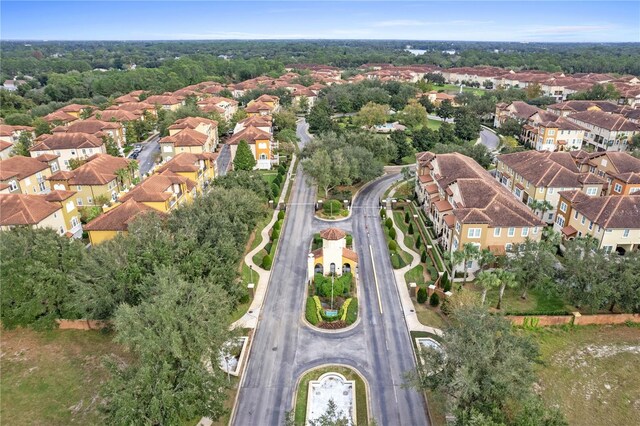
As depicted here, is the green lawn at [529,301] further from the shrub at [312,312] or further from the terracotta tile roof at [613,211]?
the shrub at [312,312]

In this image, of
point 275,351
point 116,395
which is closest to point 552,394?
point 275,351

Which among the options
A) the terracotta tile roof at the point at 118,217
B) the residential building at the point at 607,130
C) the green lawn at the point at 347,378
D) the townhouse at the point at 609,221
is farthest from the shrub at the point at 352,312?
the residential building at the point at 607,130

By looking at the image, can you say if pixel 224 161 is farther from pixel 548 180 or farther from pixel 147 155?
pixel 548 180

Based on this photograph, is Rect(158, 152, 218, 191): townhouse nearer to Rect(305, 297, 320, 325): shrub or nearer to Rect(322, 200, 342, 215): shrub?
Rect(322, 200, 342, 215): shrub

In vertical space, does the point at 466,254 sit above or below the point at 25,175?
below

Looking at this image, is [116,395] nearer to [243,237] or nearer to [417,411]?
[417,411]

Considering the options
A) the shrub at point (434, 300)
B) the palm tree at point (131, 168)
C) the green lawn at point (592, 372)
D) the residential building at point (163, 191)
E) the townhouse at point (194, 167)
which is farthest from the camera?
the palm tree at point (131, 168)

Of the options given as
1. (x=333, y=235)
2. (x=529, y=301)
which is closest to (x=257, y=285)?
(x=333, y=235)
